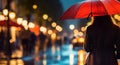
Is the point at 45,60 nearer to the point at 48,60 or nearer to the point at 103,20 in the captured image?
the point at 48,60

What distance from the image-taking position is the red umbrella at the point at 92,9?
7.40 m

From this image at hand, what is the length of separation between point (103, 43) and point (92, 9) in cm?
90

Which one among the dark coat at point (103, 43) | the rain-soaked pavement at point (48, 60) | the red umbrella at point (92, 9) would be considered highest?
the rain-soaked pavement at point (48, 60)

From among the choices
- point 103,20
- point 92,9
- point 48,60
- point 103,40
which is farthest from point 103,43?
point 48,60

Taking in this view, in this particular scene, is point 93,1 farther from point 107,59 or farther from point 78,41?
point 78,41

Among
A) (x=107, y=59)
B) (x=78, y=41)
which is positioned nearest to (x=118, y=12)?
(x=107, y=59)

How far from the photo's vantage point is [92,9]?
24.4 ft

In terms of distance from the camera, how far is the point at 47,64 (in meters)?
26.6

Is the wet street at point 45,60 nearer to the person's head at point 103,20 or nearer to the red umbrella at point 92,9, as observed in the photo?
the red umbrella at point 92,9

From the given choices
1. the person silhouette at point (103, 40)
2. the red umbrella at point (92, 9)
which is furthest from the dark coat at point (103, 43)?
the red umbrella at point (92, 9)

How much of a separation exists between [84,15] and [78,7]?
0.53 ft

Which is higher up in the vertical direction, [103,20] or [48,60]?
[48,60]

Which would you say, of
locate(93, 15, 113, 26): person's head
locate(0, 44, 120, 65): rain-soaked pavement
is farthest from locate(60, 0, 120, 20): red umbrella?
locate(0, 44, 120, 65): rain-soaked pavement

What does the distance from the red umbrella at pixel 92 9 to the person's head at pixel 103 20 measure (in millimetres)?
387
